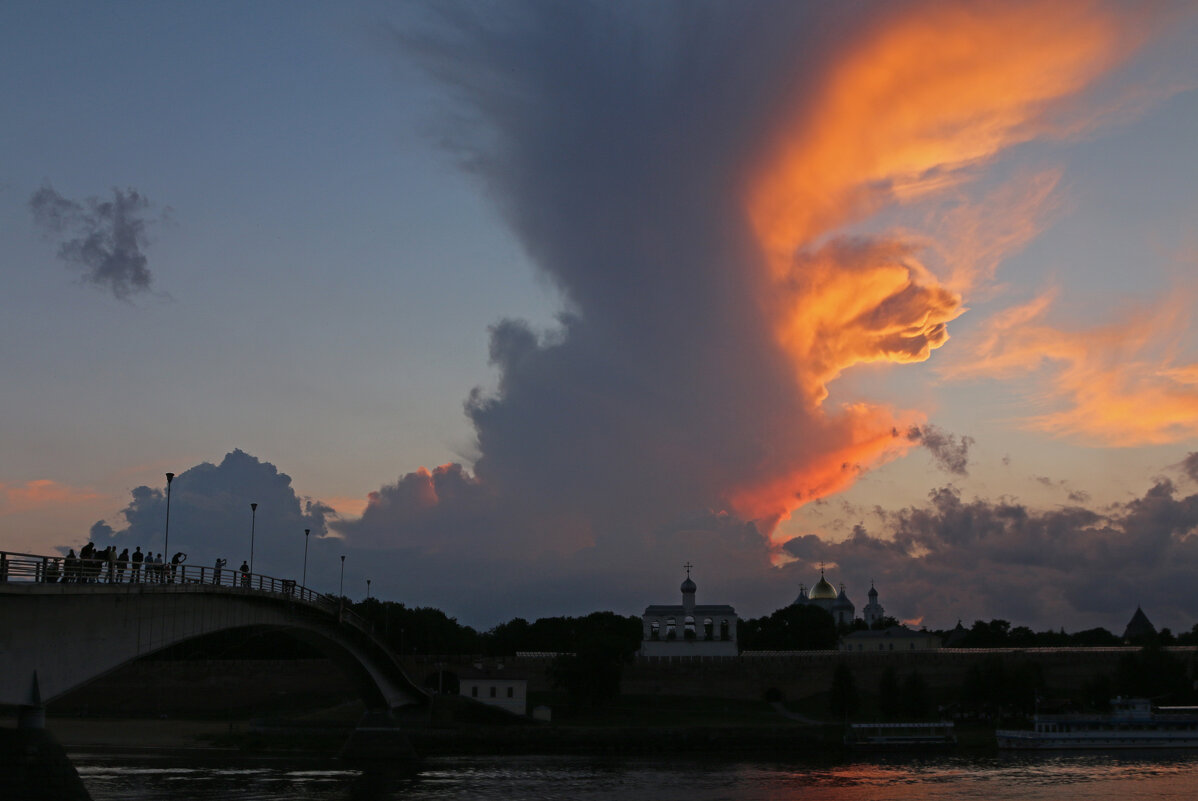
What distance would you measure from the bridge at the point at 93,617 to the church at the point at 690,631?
81.8m

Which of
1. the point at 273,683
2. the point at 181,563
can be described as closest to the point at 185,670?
the point at 273,683

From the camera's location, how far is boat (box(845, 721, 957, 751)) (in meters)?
89.1

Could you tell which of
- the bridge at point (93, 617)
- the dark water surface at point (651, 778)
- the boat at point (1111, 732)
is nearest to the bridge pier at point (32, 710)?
→ the bridge at point (93, 617)

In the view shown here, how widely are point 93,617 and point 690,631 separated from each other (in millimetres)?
104757

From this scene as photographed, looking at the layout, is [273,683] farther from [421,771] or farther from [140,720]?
Result: [421,771]

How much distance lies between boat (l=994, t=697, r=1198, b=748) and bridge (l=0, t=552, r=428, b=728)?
57.4 metres

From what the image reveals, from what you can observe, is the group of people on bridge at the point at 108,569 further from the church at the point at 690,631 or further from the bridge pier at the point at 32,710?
the church at the point at 690,631

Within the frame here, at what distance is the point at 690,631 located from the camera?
139 meters

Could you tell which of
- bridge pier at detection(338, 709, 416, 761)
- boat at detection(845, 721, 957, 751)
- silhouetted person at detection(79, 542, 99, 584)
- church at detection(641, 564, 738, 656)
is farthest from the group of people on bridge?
church at detection(641, 564, 738, 656)

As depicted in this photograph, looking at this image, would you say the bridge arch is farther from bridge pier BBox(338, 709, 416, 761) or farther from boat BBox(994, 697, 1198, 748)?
boat BBox(994, 697, 1198, 748)

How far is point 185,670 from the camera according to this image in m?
129

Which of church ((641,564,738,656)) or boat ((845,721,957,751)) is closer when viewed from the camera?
boat ((845,721,957,751))

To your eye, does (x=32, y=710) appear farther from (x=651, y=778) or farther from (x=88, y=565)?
(x=651, y=778)

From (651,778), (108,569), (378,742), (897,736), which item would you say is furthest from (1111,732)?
(108,569)
